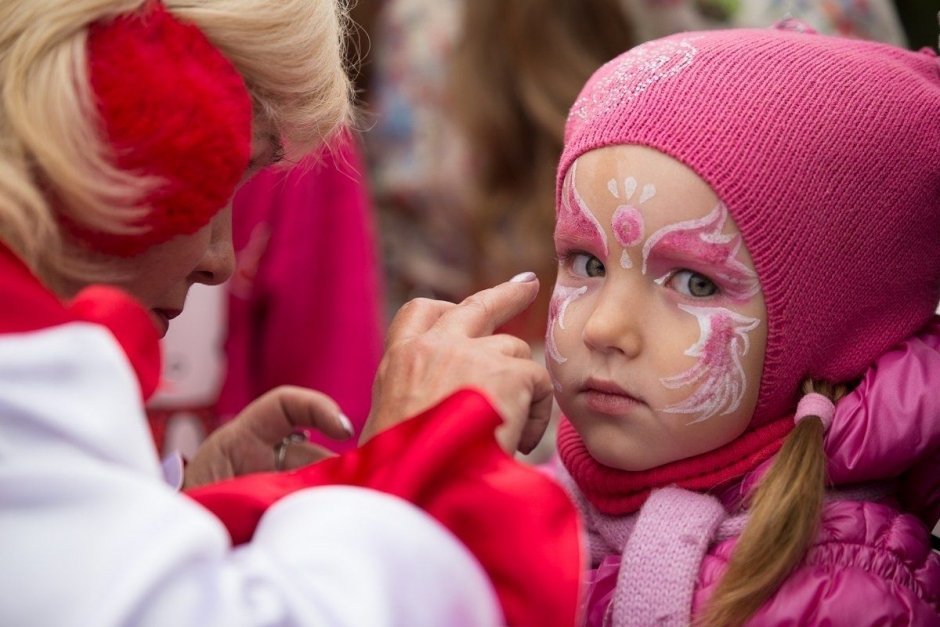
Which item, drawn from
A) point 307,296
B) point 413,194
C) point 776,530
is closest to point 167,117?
point 776,530

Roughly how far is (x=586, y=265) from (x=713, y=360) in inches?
6.9

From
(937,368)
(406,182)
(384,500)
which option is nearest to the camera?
(384,500)

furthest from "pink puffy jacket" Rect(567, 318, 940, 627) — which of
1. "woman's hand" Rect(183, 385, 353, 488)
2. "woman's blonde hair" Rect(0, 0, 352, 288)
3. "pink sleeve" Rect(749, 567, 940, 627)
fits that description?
"woman's blonde hair" Rect(0, 0, 352, 288)

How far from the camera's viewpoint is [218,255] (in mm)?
1196

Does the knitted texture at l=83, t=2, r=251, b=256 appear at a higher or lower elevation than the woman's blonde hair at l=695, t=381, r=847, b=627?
higher

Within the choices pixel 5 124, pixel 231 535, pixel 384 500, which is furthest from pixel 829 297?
pixel 5 124

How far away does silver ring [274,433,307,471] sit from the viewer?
4.85 ft

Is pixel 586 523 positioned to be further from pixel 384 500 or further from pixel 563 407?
pixel 384 500

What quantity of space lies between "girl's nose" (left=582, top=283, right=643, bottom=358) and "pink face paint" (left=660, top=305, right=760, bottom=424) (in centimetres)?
5

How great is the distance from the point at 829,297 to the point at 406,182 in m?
1.75

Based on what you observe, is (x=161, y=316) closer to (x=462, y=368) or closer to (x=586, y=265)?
(x=462, y=368)

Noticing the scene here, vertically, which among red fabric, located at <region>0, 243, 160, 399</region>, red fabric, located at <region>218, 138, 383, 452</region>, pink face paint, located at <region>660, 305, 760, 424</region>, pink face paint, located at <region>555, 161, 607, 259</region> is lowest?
red fabric, located at <region>218, 138, 383, 452</region>

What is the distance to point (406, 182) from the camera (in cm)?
284

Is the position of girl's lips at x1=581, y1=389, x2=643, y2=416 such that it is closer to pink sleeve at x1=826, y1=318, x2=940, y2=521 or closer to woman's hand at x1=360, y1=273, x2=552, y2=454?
woman's hand at x1=360, y1=273, x2=552, y2=454
